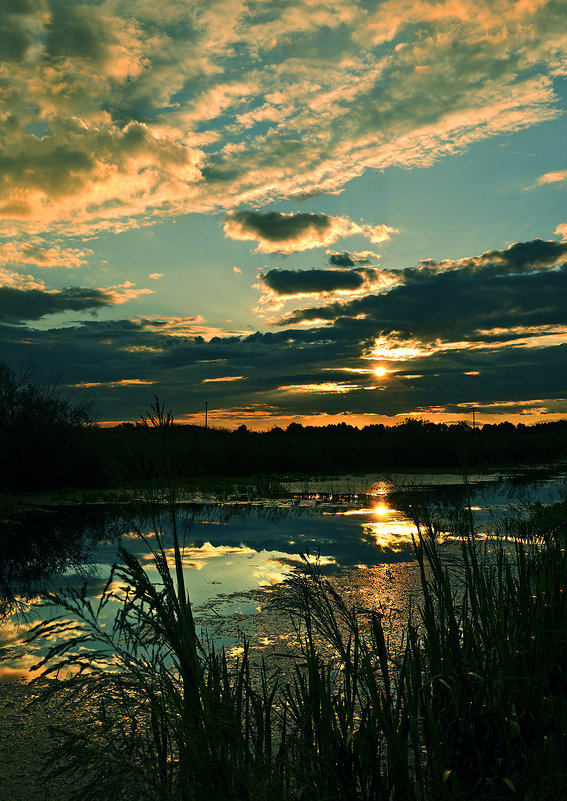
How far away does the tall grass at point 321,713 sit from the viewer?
57.0 inches

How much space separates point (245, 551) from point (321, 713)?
233 inches

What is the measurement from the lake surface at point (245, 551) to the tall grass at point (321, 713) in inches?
10.1

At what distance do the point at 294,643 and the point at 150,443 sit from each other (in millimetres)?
3286

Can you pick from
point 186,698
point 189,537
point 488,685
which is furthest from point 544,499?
point 186,698

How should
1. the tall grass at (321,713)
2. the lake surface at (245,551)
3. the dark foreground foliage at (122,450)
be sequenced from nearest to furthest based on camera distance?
the tall grass at (321,713) < the lake surface at (245,551) < the dark foreground foliage at (122,450)

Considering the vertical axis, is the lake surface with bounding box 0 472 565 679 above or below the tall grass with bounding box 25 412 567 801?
below

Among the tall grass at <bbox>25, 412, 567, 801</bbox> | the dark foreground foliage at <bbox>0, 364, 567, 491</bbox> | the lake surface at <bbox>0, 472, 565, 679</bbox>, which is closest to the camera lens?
the tall grass at <bbox>25, 412, 567, 801</bbox>

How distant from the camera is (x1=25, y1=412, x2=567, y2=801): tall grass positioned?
4.75 ft

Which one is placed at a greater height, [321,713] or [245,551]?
[321,713]

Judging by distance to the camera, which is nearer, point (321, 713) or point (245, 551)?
point (321, 713)

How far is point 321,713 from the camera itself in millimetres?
2158

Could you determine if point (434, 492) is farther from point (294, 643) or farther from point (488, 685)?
point (488, 685)

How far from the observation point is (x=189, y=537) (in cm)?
901

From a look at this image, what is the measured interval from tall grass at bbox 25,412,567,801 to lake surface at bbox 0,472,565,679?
0.26 metres
